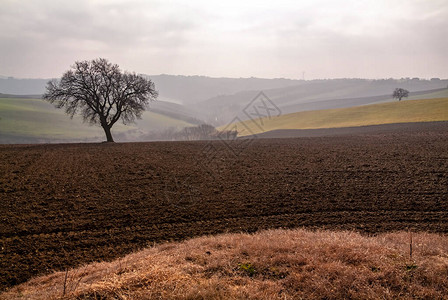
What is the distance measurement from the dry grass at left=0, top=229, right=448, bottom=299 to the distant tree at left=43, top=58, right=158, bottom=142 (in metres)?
→ 32.4

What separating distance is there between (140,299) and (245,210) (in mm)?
9955

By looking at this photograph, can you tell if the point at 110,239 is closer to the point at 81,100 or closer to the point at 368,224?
the point at 368,224

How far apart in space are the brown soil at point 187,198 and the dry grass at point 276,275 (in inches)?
125

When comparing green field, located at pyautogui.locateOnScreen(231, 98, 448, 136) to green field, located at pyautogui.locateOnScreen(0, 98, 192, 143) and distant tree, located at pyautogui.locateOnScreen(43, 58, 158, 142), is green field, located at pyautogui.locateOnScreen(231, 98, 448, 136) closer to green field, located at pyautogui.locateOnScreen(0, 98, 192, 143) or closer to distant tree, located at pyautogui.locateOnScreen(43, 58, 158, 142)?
distant tree, located at pyautogui.locateOnScreen(43, 58, 158, 142)

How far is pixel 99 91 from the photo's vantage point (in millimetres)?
37844

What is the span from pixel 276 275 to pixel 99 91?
122 feet

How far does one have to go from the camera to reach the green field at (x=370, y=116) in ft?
206

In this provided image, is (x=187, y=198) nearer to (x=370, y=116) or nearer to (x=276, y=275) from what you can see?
(x=276, y=275)

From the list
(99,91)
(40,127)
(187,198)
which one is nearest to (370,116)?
(99,91)

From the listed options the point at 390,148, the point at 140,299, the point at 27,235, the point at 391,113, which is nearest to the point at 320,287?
the point at 140,299

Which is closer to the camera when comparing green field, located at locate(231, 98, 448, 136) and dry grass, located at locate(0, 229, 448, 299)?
dry grass, located at locate(0, 229, 448, 299)

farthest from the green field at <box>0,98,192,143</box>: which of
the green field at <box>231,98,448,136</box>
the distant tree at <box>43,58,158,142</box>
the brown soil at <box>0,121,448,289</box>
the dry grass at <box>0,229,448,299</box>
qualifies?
the dry grass at <box>0,229,448,299</box>

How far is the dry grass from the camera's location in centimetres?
601

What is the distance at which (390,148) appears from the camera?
31.2 m
